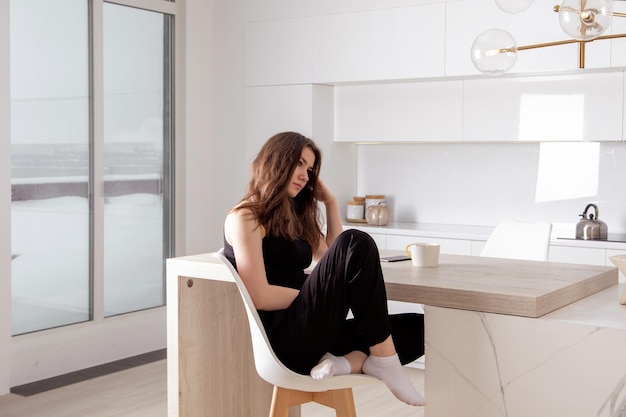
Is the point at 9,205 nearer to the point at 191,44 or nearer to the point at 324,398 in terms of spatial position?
the point at 191,44

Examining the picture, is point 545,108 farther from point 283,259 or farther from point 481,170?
point 283,259

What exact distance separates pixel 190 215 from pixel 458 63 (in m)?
2.01

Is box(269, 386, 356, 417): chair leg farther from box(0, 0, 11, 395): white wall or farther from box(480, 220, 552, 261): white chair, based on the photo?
box(0, 0, 11, 395): white wall

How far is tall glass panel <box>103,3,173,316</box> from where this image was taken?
193 inches

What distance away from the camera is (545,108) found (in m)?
4.51

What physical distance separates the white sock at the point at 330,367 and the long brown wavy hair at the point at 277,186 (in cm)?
45

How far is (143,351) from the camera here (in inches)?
202

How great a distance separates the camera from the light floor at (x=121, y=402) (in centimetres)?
388

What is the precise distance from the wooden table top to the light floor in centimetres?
108

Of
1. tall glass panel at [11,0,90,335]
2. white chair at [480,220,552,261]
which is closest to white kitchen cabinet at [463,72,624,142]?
white chair at [480,220,552,261]

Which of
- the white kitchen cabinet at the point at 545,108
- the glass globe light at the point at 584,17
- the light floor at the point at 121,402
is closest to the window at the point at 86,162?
the light floor at the point at 121,402

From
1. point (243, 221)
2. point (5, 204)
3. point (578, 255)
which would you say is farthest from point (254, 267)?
point (578, 255)

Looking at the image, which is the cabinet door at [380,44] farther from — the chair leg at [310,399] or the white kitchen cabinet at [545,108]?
the chair leg at [310,399]

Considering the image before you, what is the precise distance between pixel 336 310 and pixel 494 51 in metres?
1.06
